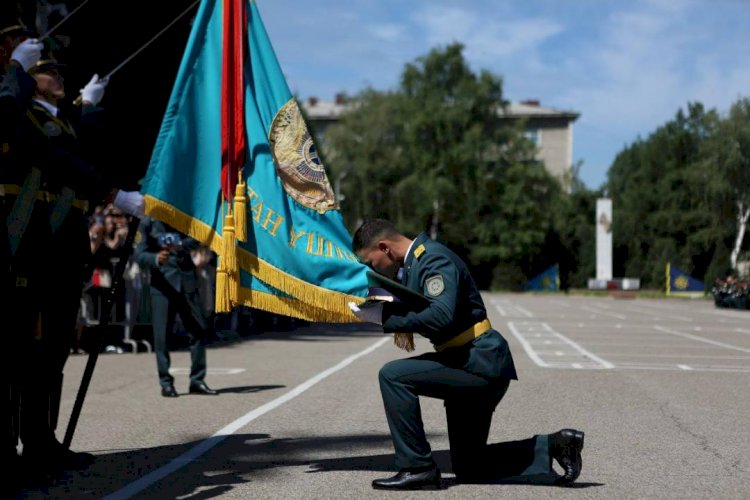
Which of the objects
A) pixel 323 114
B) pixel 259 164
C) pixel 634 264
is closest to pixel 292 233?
pixel 259 164

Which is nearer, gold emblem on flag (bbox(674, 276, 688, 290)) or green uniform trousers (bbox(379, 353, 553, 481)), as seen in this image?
green uniform trousers (bbox(379, 353, 553, 481))

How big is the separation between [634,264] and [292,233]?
86741mm

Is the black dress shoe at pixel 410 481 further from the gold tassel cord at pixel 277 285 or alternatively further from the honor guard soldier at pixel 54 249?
the honor guard soldier at pixel 54 249

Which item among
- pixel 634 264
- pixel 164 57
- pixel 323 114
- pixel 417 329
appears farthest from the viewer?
pixel 323 114

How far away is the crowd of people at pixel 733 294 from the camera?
4834cm

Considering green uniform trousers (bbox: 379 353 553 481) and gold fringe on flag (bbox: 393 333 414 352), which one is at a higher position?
gold fringe on flag (bbox: 393 333 414 352)

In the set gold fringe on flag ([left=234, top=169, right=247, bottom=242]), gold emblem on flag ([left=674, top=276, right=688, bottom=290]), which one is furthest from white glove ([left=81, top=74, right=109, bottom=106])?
gold emblem on flag ([left=674, top=276, right=688, bottom=290])

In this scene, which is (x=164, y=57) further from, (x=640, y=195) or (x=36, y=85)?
(x=640, y=195)

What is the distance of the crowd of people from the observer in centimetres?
4834

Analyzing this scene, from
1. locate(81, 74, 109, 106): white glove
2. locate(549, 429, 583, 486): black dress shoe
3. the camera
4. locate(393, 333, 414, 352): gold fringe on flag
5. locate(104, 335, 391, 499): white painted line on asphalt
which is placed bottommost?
locate(104, 335, 391, 499): white painted line on asphalt

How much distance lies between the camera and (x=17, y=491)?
19.4 feet

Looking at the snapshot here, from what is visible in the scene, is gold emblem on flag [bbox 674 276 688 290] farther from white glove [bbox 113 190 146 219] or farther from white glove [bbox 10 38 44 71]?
white glove [bbox 10 38 44 71]

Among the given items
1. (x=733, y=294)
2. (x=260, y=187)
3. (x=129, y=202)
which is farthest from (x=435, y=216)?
(x=129, y=202)

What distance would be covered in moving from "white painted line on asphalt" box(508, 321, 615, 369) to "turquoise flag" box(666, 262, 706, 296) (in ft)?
180
